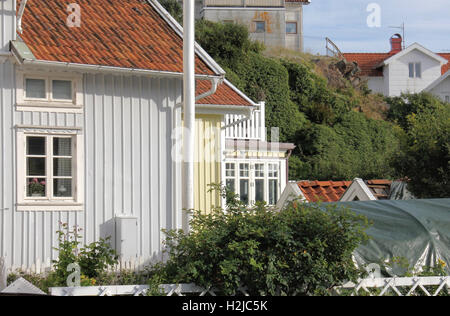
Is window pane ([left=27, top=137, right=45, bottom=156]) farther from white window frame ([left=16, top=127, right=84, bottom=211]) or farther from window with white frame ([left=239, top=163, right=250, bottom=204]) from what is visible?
window with white frame ([left=239, top=163, right=250, bottom=204])

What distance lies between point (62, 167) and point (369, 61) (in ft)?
131

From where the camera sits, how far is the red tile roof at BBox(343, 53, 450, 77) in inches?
1886

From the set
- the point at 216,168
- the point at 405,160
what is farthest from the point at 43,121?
the point at 405,160

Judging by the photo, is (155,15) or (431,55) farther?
(431,55)

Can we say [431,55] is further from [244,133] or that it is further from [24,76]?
[24,76]

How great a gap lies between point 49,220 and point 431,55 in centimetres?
4071

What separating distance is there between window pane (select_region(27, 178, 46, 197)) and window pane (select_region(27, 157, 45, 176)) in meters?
0.11

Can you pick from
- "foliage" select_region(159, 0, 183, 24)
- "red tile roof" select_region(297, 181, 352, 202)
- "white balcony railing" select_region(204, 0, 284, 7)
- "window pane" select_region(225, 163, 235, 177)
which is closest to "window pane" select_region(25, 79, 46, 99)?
"red tile roof" select_region(297, 181, 352, 202)

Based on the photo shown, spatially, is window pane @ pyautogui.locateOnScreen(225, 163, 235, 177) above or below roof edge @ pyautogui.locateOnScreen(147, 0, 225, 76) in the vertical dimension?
below

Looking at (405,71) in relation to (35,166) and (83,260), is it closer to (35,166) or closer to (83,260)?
(35,166)

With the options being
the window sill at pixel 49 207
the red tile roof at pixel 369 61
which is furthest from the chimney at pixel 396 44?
the window sill at pixel 49 207

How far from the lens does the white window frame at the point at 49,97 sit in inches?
467
